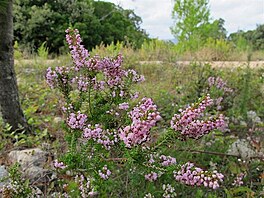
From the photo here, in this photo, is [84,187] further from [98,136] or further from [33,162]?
[33,162]

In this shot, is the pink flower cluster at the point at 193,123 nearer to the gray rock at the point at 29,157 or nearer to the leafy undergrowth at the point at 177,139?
the leafy undergrowth at the point at 177,139

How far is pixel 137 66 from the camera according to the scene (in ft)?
21.1

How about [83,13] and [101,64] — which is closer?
[101,64]

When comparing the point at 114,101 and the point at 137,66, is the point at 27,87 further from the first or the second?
the point at 114,101

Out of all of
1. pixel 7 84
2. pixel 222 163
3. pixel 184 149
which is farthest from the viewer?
pixel 7 84

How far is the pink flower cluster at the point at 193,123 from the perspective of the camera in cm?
131

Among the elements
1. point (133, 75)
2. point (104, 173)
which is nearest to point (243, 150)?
point (133, 75)

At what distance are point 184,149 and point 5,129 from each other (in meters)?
1.52

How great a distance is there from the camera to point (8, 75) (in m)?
2.90

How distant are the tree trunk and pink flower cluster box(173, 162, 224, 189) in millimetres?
1894

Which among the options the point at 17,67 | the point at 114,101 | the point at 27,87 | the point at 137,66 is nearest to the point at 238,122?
the point at 114,101

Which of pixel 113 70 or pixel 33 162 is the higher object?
pixel 113 70

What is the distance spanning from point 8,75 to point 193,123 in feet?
6.55

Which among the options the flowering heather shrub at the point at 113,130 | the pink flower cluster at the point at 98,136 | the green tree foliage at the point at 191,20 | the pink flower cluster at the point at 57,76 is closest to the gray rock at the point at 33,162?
the flowering heather shrub at the point at 113,130
